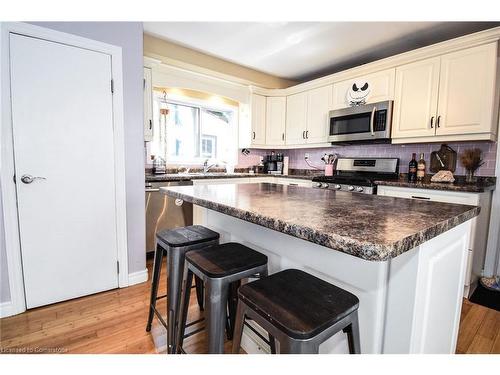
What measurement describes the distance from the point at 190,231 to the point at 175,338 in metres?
0.56

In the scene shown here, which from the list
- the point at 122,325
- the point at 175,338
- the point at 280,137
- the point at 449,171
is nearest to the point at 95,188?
the point at 122,325

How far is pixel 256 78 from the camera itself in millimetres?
3873

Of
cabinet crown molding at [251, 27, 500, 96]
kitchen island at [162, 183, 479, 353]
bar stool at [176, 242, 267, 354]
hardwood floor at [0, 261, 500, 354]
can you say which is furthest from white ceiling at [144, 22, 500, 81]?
hardwood floor at [0, 261, 500, 354]

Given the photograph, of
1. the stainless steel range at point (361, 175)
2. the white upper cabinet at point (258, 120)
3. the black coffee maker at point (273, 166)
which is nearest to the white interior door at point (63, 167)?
the white upper cabinet at point (258, 120)

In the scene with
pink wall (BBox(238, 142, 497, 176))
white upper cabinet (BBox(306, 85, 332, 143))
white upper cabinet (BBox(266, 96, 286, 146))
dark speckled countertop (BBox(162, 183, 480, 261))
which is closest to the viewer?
dark speckled countertop (BBox(162, 183, 480, 261))

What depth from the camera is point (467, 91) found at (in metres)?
2.28

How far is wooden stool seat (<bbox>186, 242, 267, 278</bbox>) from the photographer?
100 cm

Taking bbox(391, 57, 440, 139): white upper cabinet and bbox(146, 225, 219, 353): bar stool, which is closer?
bbox(146, 225, 219, 353): bar stool

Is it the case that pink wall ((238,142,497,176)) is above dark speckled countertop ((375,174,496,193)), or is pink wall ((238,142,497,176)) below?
above

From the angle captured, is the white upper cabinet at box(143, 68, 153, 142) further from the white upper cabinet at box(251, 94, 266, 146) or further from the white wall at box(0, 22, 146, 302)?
the white upper cabinet at box(251, 94, 266, 146)

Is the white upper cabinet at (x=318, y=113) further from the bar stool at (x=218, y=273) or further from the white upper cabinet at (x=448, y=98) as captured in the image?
the bar stool at (x=218, y=273)

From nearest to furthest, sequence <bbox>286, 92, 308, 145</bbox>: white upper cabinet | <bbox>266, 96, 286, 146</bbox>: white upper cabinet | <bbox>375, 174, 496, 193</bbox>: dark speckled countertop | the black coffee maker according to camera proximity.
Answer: <bbox>375, 174, 496, 193</bbox>: dark speckled countertop < <bbox>286, 92, 308, 145</bbox>: white upper cabinet < <bbox>266, 96, 286, 146</bbox>: white upper cabinet < the black coffee maker

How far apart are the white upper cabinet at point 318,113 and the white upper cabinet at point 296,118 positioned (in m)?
0.07

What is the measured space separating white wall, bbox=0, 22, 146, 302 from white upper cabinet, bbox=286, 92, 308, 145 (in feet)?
7.69
